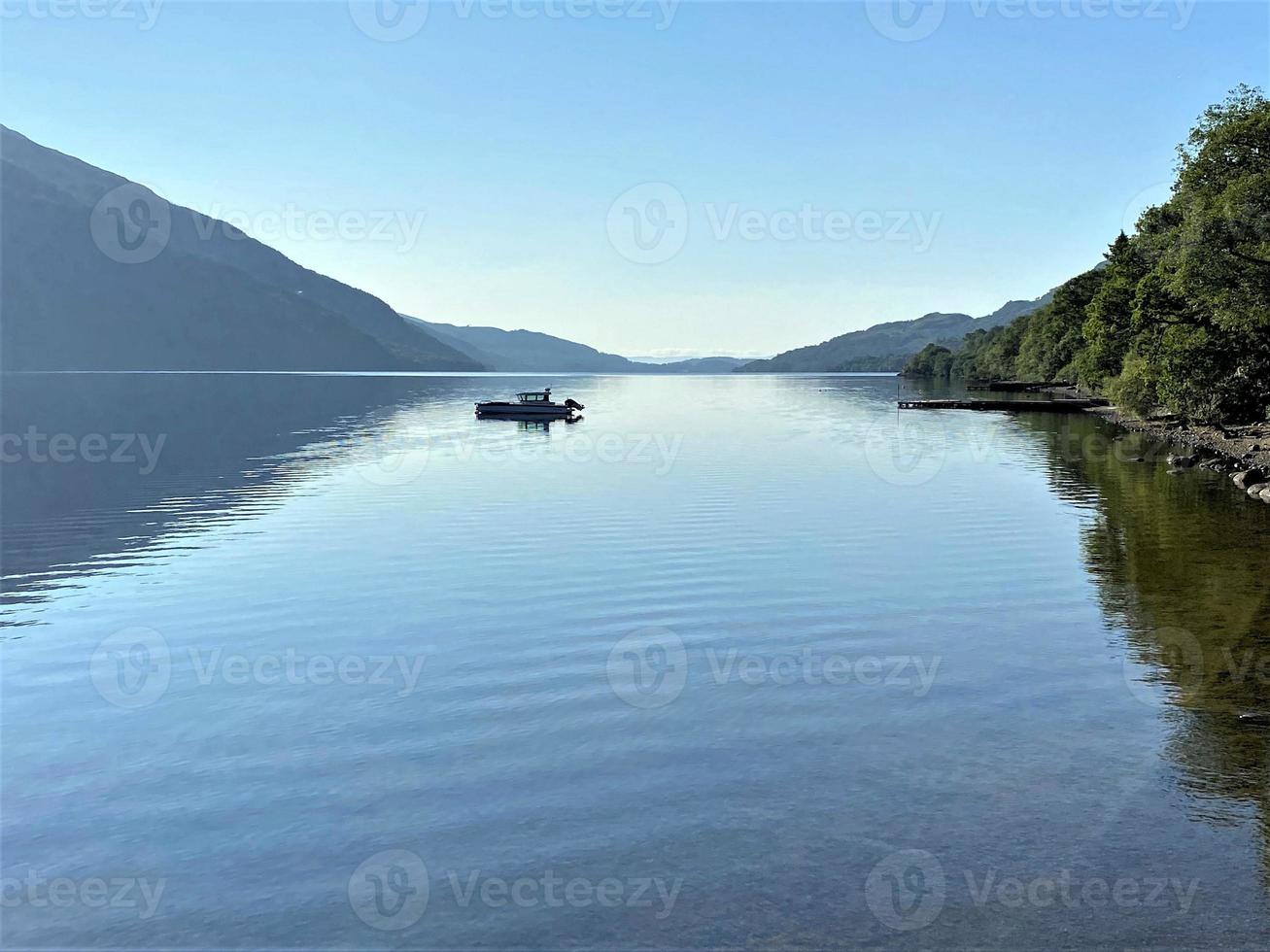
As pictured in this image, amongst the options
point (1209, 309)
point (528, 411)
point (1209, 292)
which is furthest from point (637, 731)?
point (528, 411)

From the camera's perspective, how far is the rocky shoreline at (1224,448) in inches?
1975

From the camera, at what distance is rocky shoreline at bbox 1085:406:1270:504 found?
50162 mm

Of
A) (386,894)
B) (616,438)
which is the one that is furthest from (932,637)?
(616,438)

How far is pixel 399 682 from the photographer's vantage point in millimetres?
20719

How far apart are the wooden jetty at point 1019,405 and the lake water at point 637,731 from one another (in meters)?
91.6

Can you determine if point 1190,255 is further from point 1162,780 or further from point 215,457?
point 215,457

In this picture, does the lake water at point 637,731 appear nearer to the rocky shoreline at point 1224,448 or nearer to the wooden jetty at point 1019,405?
the rocky shoreline at point 1224,448

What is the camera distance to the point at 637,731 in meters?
17.8

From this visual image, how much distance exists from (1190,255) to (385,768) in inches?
2267

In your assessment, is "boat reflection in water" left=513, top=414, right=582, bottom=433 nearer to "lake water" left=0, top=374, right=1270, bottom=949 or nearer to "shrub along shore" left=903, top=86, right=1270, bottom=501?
"shrub along shore" left=903, top=86, right=1270, bottom=501

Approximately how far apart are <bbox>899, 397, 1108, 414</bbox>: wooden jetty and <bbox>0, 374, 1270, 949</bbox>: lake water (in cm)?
9158

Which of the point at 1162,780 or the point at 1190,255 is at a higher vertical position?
the point at 1190,255

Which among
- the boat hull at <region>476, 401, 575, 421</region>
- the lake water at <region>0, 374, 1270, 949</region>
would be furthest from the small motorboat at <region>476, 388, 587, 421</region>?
the lake water at <region>0, 374, 1270, 949</region>

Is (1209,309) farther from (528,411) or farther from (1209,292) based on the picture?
(528,411)
